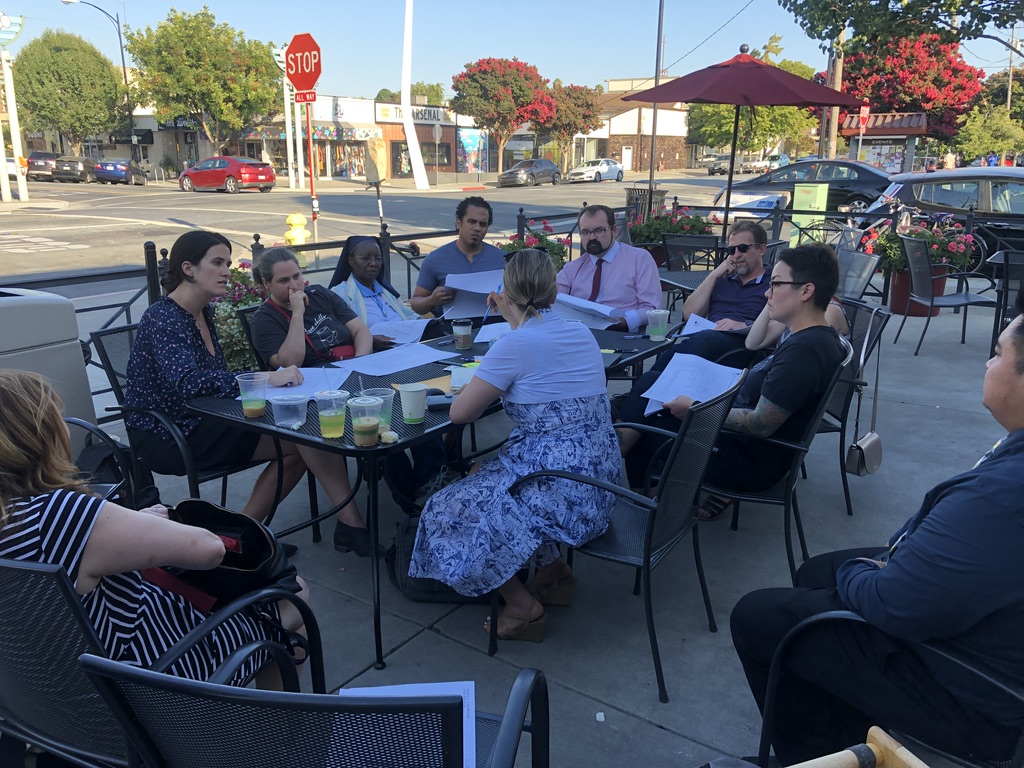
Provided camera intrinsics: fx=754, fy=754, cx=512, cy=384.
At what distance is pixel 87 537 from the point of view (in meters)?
1.50

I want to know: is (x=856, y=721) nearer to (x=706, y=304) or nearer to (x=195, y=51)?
(x=706, y=304)

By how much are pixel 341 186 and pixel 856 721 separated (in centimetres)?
3635

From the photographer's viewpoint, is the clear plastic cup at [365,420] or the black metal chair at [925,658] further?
the clear plastic cup at [365,420]

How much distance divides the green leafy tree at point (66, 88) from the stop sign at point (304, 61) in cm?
3677

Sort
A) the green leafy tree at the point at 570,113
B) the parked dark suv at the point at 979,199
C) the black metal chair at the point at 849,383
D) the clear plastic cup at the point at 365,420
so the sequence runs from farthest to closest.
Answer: the green leafy tree at the point at 570,113 < the parked dark suv at the point at 979,199 < the black metal chair at the point at 849,383 < the clear plastic cup at the point at 365,420

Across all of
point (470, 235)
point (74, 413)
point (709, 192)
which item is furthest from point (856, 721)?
point (709, 192)

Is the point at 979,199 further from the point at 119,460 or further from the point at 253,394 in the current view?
the point at 119,460

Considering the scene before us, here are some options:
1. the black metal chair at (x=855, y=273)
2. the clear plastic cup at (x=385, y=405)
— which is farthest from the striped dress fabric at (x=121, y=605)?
the black metal chair at (x=855, y=273)

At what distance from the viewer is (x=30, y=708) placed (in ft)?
5.16

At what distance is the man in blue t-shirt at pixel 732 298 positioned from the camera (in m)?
4.30

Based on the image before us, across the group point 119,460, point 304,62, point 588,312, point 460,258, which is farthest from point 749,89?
point 304,62

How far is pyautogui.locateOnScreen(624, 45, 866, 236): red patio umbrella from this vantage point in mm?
6961

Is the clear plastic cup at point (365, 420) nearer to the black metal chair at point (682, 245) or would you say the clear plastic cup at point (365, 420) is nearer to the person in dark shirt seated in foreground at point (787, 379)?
the person in dark shirt seated in foreground at point (787, 379)

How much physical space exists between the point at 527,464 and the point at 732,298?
2.51 m
